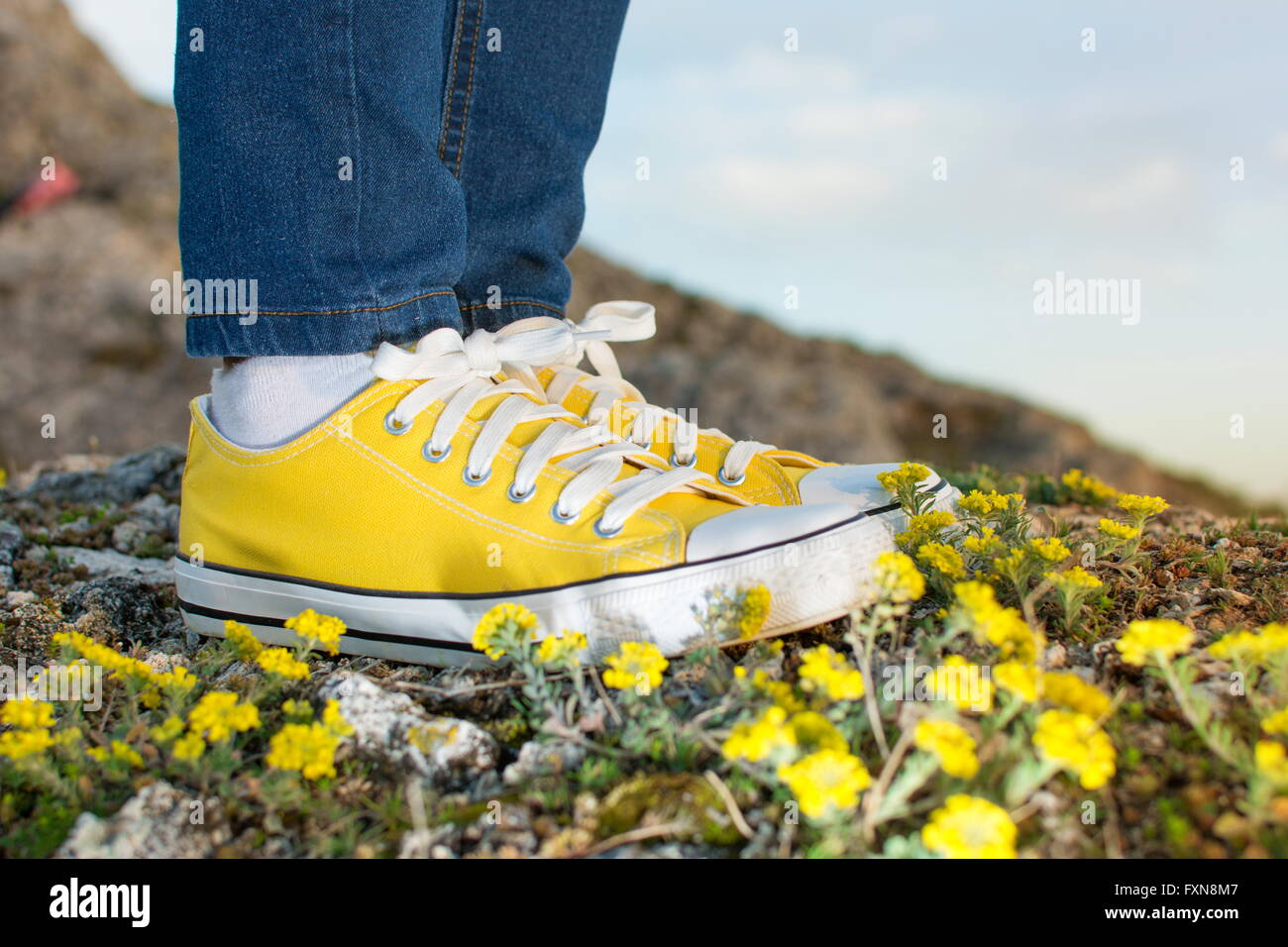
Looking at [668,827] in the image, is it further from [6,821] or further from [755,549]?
[6,821]

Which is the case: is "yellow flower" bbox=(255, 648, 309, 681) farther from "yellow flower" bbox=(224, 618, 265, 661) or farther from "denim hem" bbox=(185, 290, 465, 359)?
"denim hem" bbox=(185, 290, 465, 359)

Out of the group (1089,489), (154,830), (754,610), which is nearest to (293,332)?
(154,830)

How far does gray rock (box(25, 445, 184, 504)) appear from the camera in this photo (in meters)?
3.71

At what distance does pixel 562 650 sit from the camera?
1.66 m

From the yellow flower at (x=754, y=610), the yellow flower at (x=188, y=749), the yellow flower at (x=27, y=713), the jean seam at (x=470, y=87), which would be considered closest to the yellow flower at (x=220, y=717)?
the yellow flower at (x=188, y=749)

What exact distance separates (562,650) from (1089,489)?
2.36 metres

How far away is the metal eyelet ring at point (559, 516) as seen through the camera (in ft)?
6.40

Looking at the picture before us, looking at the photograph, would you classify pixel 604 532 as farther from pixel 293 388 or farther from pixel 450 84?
pixel 450 84

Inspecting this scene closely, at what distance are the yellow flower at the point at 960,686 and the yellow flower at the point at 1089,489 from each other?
1977 millimetres

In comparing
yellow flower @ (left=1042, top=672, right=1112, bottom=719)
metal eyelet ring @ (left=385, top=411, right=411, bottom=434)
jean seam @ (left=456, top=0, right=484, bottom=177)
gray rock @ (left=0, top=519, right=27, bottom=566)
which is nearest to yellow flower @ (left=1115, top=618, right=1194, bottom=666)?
yellow flower @ (left=1042, top=672, right=1112, bottom=719)

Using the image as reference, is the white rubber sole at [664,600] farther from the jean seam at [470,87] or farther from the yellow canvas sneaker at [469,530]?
the jean seam at [470,87]
